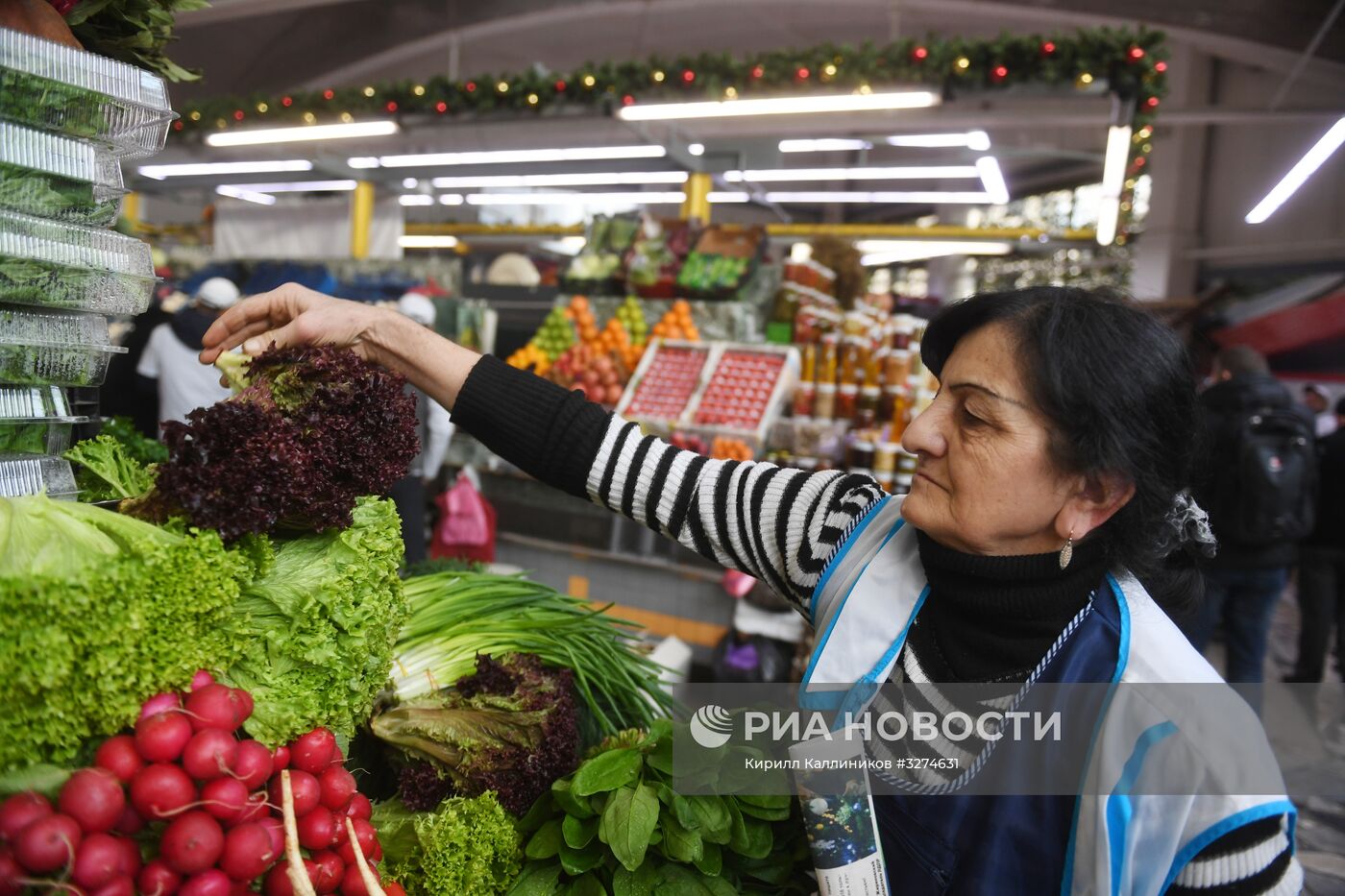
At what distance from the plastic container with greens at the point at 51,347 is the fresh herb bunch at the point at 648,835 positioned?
0.91m

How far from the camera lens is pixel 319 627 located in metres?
1.07

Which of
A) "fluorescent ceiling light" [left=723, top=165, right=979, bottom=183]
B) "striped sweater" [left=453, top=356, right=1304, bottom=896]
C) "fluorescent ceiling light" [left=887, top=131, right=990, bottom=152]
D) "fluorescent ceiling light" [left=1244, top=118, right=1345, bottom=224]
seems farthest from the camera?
"fluorescent ceiling light" [left=723, top=165, right=979, bottom=183]

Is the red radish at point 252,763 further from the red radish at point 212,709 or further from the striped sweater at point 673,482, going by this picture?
the striped sweater at point 673,482

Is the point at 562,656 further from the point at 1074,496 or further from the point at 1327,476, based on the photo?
the point at 1327,476

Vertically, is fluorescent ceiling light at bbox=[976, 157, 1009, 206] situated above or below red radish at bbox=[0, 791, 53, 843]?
above

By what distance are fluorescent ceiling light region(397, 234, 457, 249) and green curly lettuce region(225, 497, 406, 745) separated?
430 inches

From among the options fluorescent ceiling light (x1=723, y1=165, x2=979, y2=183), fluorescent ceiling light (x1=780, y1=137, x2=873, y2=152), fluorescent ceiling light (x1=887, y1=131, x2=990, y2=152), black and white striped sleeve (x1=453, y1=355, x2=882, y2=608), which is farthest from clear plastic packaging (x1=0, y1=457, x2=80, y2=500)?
fluorescent ceiling light (x1=723, y1=165, x2=979, y2=183)

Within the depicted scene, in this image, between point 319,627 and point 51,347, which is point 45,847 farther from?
point 51,347

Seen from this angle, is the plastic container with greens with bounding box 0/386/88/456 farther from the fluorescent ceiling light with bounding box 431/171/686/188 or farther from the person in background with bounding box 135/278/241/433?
the fluorescent ceiling light with bounding box 431/171/686/188

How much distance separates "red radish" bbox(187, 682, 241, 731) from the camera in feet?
2.98

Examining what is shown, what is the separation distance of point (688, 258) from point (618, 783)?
4.61m

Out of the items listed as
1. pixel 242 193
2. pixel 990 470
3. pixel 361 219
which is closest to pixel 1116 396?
pixel 990 470

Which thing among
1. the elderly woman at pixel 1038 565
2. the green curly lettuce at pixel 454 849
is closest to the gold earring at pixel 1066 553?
the elderly woman at pixel 1038 565

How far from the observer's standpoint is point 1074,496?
49.2 inches
